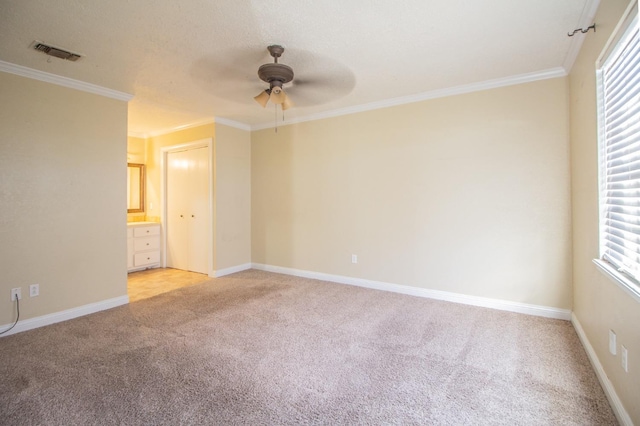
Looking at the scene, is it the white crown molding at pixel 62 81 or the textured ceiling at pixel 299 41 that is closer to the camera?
the textured ceiling at pixel 299 41

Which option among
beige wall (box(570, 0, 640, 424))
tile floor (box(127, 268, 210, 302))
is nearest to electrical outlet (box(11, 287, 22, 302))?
tile floor (box(127, 268, 210, 302))

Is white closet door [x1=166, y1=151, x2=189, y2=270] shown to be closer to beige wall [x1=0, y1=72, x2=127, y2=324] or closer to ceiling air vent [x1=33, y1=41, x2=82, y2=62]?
beige wall [x1=0, y1=72, x2=127, y2=324]

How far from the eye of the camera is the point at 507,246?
10.6 ft

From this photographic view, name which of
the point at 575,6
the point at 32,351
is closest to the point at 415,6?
the point at 575,6

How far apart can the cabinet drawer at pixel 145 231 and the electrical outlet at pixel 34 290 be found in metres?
2.10

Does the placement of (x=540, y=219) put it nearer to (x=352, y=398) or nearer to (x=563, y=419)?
(x=563, y=419)

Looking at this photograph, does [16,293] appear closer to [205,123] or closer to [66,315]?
[66,315]

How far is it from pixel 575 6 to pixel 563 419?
2.60 metres

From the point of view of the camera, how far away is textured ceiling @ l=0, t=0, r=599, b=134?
203cm

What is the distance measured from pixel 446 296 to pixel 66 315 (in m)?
4.19

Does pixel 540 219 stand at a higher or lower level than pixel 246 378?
higher

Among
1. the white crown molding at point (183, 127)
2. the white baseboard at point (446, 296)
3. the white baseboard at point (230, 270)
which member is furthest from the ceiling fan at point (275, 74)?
the white baseboard at point (230, 270)

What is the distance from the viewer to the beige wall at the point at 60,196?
2789 millimetres

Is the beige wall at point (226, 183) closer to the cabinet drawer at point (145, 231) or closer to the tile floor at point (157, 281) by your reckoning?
the cabinet drawer at point (145, 231)
